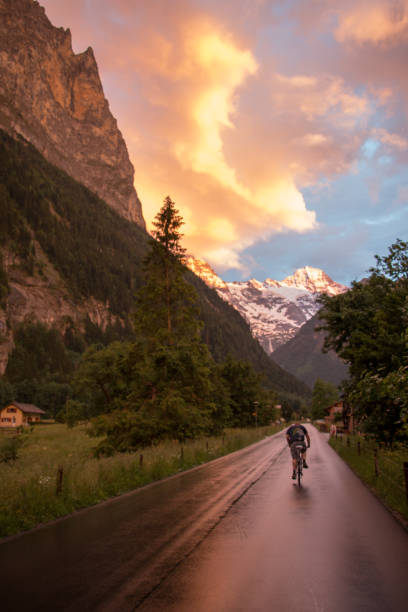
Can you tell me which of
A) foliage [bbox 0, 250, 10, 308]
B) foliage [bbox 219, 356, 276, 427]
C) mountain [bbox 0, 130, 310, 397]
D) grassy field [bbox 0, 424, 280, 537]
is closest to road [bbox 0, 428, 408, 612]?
grassy field [bbox 0, 424, 280, 537]

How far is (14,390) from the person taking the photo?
→ 116750 millimetres

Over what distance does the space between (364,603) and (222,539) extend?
3.28 metres

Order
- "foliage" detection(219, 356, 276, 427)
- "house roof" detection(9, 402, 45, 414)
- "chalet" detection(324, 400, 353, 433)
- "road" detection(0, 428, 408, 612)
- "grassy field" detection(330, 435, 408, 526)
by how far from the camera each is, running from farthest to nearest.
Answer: "house roof" detection(9, 402, 45, 414) < "foliage" detection(219, 356, 276, 427) < "chalet" detection(324, 400, 353, 433) < "grassy field" detection(330, 435, 408, 526) < "road" detection(0, 428, 408, 612)

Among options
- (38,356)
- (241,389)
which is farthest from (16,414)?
(241,389)

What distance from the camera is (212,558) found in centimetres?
676

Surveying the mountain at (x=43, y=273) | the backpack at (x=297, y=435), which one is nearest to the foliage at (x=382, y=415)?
the backpack at (x=297, y=435)

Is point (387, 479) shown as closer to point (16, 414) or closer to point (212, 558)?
point (212, 558)

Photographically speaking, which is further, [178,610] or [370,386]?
[370,386]

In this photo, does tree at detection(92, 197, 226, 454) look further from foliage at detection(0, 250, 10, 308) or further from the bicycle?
foliage at detection(0, 250, 10, 308)

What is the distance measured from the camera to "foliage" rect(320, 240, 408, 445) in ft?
37.6

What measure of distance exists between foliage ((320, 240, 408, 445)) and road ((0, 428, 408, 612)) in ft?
8.92

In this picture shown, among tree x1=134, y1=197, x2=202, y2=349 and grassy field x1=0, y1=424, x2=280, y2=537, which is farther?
tree x1=134, y1=197, x2=202, y2=349

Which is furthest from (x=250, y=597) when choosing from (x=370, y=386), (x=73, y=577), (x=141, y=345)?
(x=141, y=345)

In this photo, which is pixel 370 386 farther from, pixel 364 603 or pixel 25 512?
pixel 25 512
